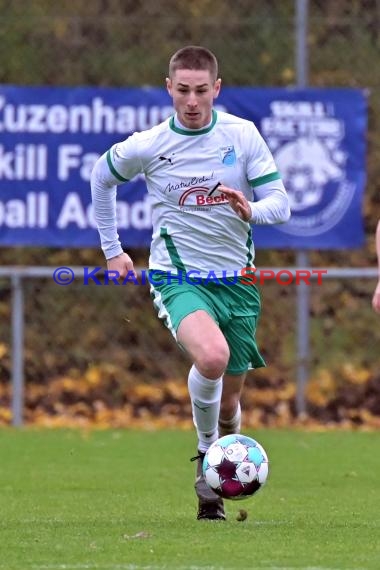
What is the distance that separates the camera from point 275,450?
10.3 m

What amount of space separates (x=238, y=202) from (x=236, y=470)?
1190 mm

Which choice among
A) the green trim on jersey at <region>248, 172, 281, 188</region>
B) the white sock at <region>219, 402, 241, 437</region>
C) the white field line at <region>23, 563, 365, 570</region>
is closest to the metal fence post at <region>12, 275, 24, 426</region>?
the white sock at <region>219, 402, 241, 437</region>

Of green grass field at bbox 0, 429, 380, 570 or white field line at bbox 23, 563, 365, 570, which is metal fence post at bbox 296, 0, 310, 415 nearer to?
green grass field at bbox 0, 429, 380, 570

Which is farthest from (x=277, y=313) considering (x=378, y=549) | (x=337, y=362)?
(x=378, y=549)

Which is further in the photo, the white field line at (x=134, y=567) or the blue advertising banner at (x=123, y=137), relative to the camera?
the blue advertising banner at (x=123, y=137)

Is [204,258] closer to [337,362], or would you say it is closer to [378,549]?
[378,549]

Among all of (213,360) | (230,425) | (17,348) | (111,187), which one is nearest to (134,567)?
(213,360)

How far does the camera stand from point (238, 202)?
6.56m

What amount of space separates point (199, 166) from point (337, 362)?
233 inches

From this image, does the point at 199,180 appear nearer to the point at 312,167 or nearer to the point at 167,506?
the point at 167,506

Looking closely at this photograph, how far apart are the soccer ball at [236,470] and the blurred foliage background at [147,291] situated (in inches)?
229

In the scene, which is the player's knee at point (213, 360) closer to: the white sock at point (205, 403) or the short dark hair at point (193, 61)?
the white sock at point (205, 403)

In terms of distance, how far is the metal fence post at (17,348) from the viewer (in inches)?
466

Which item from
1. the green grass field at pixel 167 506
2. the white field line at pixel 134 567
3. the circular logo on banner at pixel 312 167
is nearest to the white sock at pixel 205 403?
the green grass field at pixel 167 506
